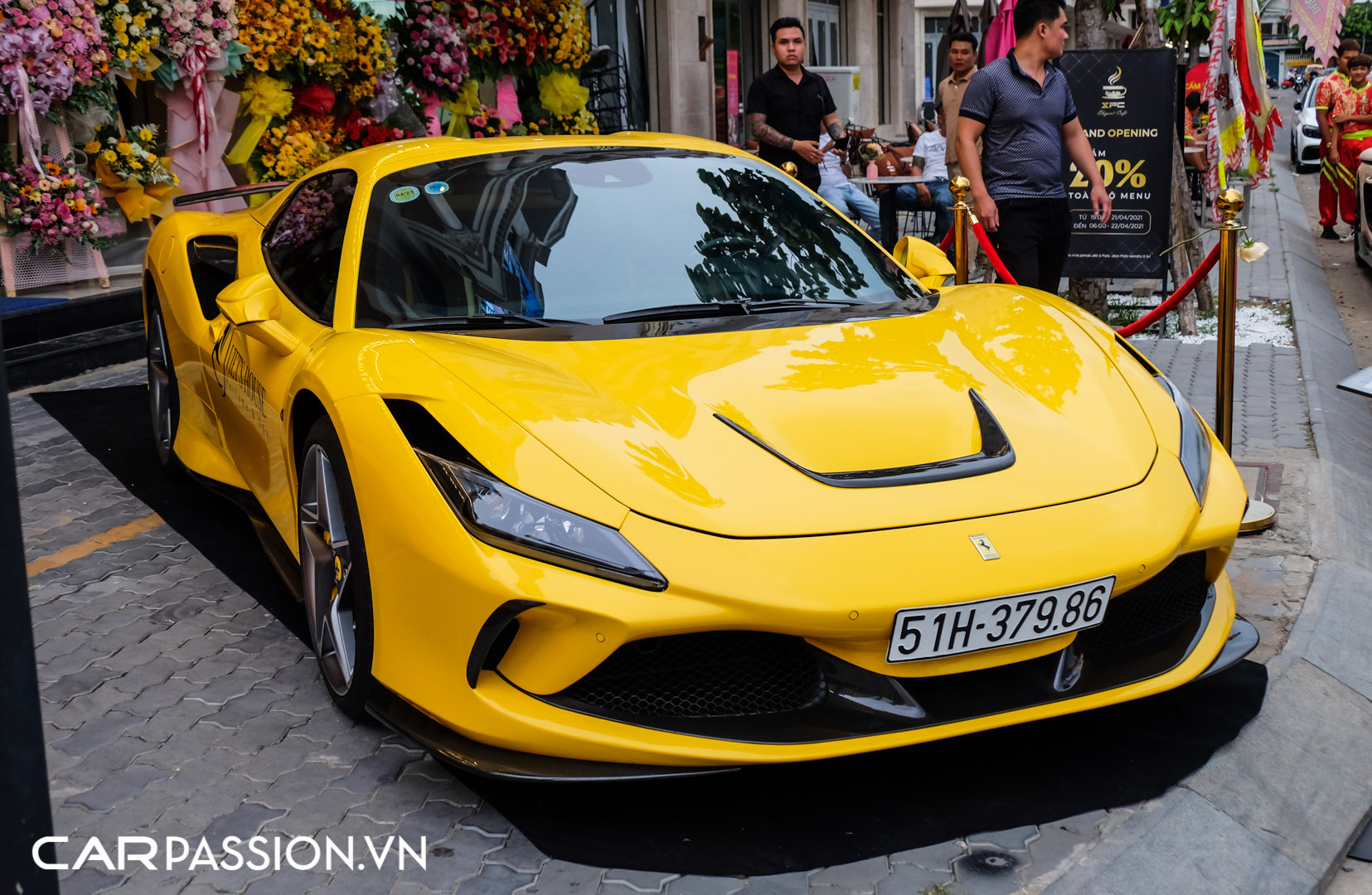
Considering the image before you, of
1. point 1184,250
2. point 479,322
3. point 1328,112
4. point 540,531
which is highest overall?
point 479,322

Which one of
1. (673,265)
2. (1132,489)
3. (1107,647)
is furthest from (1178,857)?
(673,265)

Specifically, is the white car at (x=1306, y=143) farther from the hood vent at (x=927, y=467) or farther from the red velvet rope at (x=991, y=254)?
the hood vent at (x=927, y=467)

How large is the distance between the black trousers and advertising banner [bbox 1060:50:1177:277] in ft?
6.23

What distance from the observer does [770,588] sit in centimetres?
242

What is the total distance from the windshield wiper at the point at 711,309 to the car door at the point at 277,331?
762 millimetres

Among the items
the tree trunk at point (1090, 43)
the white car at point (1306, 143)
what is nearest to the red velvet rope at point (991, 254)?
the tree trunk at point (1090, 43)

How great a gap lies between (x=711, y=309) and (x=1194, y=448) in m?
1.21

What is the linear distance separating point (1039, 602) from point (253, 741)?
1.78m

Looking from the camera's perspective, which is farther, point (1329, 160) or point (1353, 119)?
point (1329, 160)

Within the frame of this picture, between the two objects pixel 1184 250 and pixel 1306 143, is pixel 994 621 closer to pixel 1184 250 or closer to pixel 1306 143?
pixel 1184 250

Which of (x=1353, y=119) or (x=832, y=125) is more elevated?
(x=832, y=125)

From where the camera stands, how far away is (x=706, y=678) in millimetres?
2543

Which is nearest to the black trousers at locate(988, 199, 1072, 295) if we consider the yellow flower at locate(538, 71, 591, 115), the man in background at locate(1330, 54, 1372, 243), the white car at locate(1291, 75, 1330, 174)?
the yellow flower at locate(538, 71, 591, 115)

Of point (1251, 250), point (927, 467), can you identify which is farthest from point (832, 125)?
point (927, 467)
